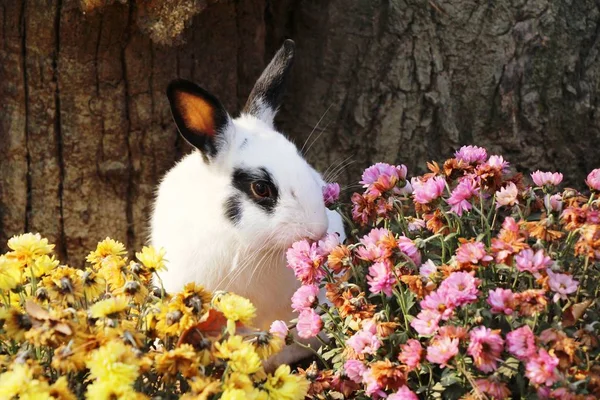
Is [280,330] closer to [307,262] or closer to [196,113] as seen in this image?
[307,262]

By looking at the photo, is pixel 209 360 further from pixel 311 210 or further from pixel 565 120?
pixel 565 120

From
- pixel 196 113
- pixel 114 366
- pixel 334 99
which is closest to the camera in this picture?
pixel 114 366

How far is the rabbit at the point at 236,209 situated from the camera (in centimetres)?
322

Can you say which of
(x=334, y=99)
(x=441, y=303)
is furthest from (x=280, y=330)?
(x=334, y=99)

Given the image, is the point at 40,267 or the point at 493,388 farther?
the point at 40,267

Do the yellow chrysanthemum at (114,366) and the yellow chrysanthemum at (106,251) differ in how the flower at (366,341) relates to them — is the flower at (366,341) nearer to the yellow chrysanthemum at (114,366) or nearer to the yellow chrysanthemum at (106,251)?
the yellow chrysanthemum at (114,366)

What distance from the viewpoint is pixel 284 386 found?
2432mm

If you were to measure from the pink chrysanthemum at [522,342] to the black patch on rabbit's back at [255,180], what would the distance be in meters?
1.15

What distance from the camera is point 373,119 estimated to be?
14.9 feet

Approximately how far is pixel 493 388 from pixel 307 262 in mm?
729

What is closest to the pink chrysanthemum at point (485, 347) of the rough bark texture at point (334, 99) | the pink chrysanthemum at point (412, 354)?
the pink chrysanthemum at point (412, 354)

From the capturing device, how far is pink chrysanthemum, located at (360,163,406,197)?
296 cm

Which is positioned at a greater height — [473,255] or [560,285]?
[473,255]

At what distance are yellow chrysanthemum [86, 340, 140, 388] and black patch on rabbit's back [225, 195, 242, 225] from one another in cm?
112
